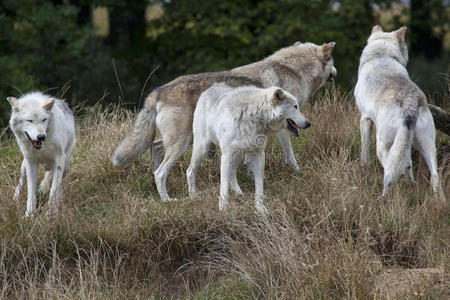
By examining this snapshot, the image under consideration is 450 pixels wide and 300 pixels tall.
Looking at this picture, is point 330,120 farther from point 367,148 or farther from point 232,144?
point 232,144

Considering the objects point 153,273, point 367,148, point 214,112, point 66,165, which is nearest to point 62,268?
point 153,273

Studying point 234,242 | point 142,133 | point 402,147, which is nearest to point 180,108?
point 142,133

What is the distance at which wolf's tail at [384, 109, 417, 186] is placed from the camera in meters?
6.64

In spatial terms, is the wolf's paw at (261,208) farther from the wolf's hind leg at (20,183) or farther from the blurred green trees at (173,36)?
the blurred green trees at (173,36)

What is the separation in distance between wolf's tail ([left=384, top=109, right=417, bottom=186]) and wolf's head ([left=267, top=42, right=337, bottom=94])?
→ 1834 mm

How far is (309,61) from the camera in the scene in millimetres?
8344

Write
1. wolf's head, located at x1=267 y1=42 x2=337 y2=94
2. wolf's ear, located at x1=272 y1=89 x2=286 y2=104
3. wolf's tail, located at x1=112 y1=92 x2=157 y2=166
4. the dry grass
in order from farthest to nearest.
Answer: wolf's head, located at x1=267 y1=42 x2=337 y2=94, wolf's tail, located at x1=112 y1=92 x2=157 y2=166, wolf's ear, located at x1=272 y1=89 x2=286 y2=104, the dry grass

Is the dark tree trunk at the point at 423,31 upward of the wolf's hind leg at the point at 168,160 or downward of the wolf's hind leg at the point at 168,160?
downward

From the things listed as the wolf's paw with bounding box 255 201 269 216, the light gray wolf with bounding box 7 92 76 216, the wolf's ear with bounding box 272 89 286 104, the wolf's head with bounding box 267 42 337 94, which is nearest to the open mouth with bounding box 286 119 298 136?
the wolf's ear with bounding box 272 89 286 104

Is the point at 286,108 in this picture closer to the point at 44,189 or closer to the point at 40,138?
the point at 40,138

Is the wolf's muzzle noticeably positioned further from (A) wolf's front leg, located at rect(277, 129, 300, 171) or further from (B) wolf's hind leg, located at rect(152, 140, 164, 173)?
(A) wolf's front leg, located at rect(277, 129, 300, 171)

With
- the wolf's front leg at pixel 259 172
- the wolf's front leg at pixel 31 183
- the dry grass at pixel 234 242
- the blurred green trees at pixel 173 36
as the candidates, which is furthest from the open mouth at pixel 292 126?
the blurred green trees at pixel 173 36

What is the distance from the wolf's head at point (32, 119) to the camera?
21.5 ft

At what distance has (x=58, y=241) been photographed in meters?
6.23
